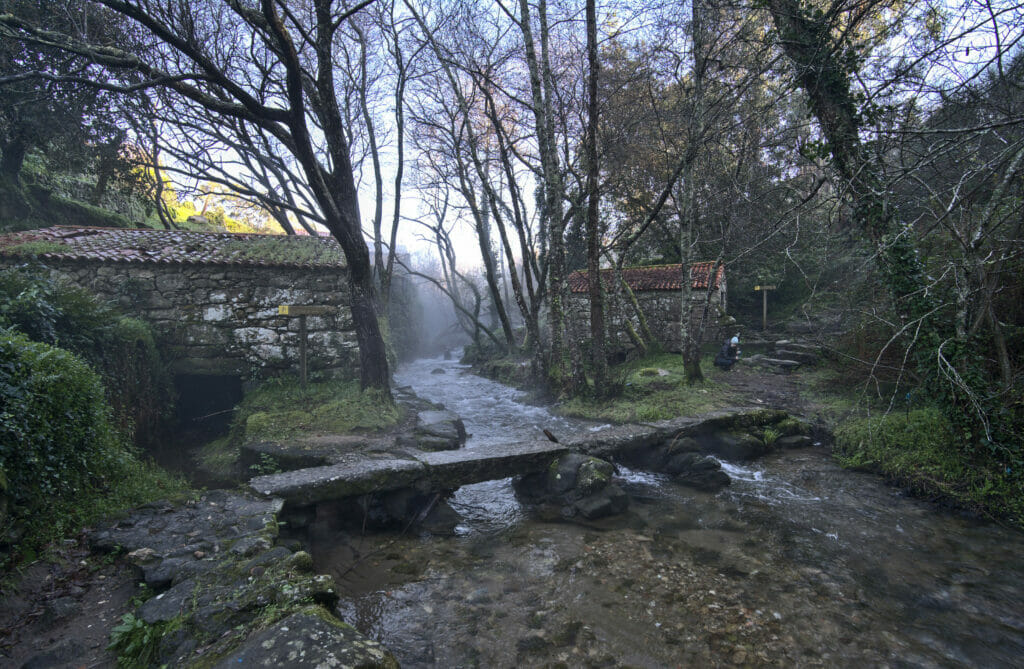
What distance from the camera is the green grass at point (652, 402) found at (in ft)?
28.0

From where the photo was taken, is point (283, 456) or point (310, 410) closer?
point (283, 456)

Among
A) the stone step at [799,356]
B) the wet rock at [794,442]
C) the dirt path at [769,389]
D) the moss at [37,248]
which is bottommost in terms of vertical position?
the wet rock at [794,442]

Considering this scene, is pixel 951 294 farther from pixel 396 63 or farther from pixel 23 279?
pixel 396 63

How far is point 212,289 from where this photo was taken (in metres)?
9.82

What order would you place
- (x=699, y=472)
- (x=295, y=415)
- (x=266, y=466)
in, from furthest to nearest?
1. (x=295, y=415)
2. (x=699, y=472)
3. (x=266, y=466)

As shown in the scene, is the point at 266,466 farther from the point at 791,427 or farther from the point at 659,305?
the point at 659,305

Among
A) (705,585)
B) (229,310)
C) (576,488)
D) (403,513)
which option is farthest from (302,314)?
(705,585)

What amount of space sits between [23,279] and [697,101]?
10908mm

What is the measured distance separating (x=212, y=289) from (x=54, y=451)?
6858 millimetres

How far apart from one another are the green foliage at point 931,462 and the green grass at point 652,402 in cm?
241

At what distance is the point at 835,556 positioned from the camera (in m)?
4.23

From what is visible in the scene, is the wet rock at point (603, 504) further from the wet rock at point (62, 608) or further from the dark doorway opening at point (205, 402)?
the dark doorway opening at point (205, 402)

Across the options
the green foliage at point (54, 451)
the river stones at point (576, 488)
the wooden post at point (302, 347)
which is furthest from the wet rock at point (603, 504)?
the wooden post at point (302, 347)

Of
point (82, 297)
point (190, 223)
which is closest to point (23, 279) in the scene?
point (82, 297)
